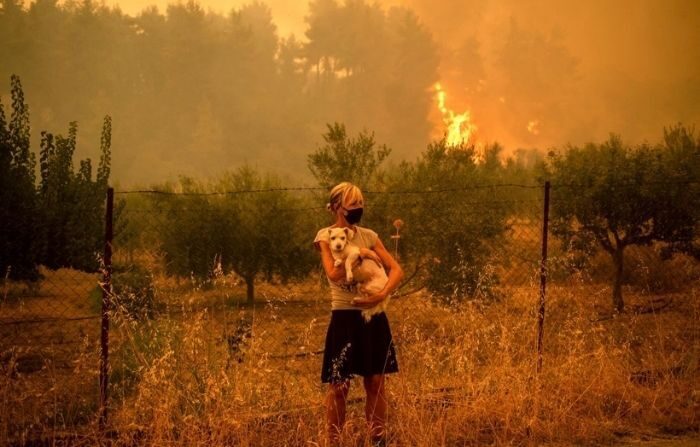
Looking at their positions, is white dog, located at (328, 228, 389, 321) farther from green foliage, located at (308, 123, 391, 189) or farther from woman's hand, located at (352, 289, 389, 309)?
green foliage, located at (308, 123, 391, 189)

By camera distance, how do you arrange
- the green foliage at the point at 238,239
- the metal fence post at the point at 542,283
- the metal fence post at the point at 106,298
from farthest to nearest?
the green foliage at the point at 238,239 → the metal fence post at the point at 542,283 → the metal fence post at the point at 106,298

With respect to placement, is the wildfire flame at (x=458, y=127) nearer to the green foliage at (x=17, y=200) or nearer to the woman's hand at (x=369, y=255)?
the green foliage at (x=17, y=200)

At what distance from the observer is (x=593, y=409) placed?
5371 mm

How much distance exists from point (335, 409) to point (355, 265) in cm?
117

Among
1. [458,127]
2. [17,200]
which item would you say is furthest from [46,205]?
[458,127]

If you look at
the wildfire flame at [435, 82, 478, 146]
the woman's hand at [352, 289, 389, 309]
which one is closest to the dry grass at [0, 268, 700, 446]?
the woman's hand at [352, 289, 389, 309]

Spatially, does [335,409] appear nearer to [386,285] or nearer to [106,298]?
[386,285]

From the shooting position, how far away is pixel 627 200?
13789 millimetres

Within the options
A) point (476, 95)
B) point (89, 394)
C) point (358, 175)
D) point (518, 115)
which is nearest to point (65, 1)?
point (476, 95)

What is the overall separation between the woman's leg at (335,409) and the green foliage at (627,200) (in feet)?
35.2

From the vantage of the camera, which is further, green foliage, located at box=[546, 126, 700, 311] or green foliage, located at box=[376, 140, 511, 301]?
green foliage, located at box=[546, 126, 700, 311]

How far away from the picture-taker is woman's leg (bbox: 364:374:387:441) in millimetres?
4082

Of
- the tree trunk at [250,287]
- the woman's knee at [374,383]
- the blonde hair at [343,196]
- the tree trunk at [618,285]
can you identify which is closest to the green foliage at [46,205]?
the tree trunk at [250,287]

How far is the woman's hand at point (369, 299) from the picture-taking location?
3.87 m
